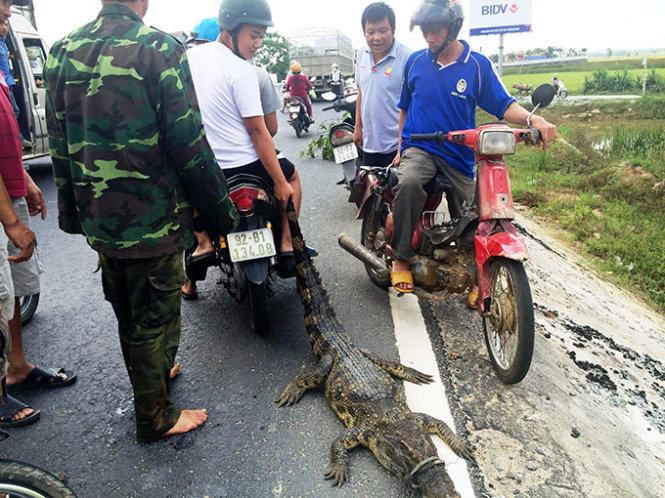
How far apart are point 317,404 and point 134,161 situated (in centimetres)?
173

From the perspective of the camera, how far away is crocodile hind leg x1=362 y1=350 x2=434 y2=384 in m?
3.12

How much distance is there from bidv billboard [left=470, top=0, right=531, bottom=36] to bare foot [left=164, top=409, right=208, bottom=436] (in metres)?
20.3

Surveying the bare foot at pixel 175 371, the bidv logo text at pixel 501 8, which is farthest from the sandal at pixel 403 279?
the bidv logo text at pixel 501 8

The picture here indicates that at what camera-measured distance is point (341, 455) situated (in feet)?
8.24

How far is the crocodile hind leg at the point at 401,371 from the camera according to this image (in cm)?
312

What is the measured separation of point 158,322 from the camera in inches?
98.0

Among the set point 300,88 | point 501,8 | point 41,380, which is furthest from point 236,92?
point 501,8

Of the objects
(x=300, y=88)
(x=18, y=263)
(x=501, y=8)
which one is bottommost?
(x=18, y=263)

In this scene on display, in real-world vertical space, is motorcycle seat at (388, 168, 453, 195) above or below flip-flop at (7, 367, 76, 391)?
above

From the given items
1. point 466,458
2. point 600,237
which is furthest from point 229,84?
point 600,237

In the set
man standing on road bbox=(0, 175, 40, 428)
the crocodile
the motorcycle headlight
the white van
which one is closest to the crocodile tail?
the crocodile

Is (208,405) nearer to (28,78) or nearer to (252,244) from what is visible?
(252,244)

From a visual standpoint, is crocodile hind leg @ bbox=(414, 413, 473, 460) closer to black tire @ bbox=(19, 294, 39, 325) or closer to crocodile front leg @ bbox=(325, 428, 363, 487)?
crocodile front leg @ bbox=(325, 428, 363, 487)

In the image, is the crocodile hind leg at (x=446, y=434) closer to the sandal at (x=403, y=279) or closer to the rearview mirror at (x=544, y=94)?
the sandal at (x=403, y=279)
